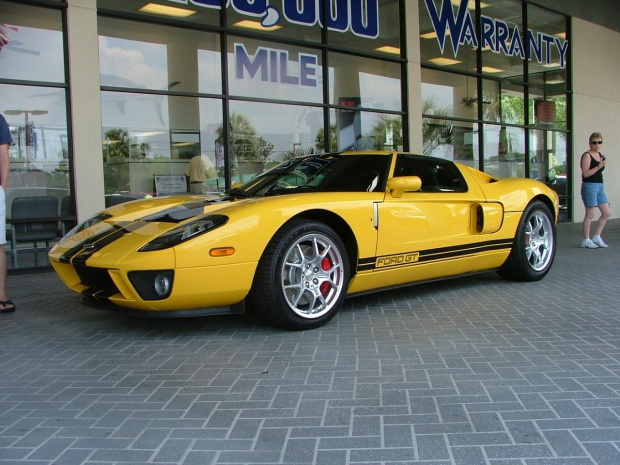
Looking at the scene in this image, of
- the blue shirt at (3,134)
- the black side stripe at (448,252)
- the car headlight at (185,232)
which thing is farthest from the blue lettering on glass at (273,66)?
the car headlight at (185,232)

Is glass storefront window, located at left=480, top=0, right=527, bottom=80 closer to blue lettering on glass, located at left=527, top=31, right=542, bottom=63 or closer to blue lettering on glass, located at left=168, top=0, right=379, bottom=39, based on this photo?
blue lettering on glass, located at left=527, top=31, right=542, bottom=63

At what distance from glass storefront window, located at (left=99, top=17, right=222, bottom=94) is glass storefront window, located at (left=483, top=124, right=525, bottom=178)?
667 centimetres

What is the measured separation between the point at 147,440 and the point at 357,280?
7.32ft

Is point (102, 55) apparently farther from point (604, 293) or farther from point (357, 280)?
point (604, 293)

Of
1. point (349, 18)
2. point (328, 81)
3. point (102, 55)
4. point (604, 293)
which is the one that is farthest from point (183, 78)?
point (604, 293)

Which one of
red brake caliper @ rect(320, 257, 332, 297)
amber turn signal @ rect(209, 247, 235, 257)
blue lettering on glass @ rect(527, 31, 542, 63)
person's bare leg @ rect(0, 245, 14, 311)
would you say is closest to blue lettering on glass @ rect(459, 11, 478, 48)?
blue lettering on glass @ rect(527, 31, 542, 63)

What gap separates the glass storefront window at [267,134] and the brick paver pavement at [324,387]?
18.1ft

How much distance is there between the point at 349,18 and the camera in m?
10.4

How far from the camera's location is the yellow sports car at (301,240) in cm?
351

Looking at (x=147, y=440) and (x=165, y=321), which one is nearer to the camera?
(x=147, y=440)

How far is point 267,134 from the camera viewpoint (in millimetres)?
10086

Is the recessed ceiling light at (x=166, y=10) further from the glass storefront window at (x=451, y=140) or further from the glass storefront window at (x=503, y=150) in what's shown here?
the glass storefront window at (x=503, y=150)

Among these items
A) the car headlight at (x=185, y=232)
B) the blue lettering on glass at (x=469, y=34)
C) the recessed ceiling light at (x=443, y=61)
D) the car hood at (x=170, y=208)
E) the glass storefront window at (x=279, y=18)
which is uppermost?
the blue lettering on glass at (x=469, y=34)

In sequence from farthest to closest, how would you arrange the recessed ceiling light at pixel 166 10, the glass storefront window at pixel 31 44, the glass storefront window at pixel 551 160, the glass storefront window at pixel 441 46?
1. the glass storefront window at pixel 551 160
2. the glass storefront window at pixel 441 46
3. the recessed ceiling light at pixel 166 10
4. the glass storefront window at pixel 31 44
